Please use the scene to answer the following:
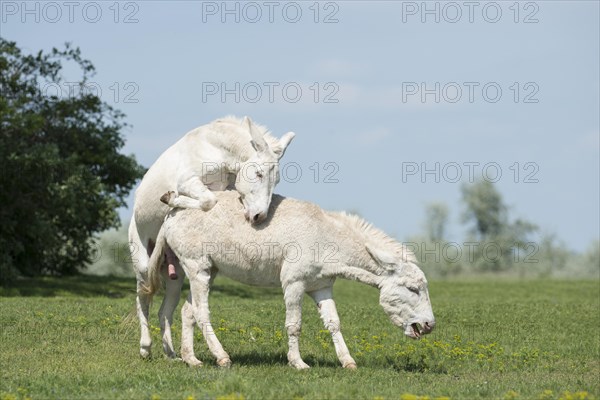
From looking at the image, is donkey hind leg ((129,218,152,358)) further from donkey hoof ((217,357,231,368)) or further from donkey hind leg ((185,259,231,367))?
donkey hoof ((217,357,231,368))

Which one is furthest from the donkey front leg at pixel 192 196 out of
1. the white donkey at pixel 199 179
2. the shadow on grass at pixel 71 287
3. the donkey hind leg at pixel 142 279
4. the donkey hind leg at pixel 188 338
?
the shadow on grass at pixel 71 287

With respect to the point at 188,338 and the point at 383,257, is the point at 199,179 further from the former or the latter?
the point at 383,257

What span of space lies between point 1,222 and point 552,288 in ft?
71.4

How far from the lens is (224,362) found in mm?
12633

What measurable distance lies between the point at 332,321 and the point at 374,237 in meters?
1.36

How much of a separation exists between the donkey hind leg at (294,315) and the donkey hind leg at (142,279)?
2566mm

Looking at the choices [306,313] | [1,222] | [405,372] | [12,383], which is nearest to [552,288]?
[306,313]

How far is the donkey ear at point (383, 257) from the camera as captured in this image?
41.7 ft

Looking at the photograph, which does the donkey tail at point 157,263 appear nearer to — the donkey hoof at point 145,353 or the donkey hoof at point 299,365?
the donkey hoof at point 145,353

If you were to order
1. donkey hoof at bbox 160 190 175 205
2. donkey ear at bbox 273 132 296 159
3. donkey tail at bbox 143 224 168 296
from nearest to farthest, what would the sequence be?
donkey ear at bbox 273 132 296 159 < donkey hoof at bbox 160 190 175 205 < donkey tail at bbox 143 224 168 296

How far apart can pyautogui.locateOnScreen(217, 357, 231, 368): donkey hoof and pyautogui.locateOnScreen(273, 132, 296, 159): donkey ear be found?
9.74ft

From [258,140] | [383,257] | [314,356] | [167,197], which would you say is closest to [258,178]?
[258,140]

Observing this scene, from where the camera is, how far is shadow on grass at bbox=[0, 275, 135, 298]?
100ft

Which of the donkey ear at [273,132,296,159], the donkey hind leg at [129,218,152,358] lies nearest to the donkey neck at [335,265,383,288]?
the donkey ear at [273,132,296,159]
